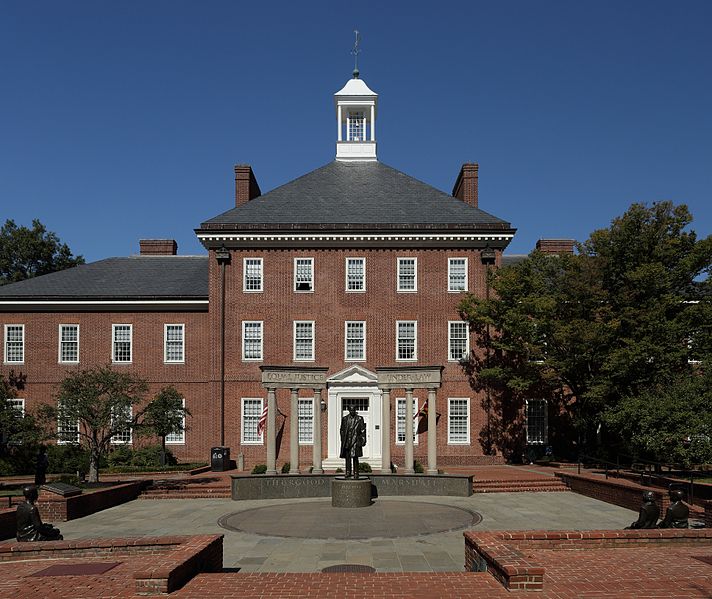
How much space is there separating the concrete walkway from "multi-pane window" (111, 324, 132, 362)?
13.0 meters

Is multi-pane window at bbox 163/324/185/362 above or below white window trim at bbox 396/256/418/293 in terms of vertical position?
below

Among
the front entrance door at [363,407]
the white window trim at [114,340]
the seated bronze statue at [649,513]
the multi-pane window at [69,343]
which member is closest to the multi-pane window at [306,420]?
the front entrance door at [363,407]

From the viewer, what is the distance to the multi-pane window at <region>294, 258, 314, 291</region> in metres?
33.0

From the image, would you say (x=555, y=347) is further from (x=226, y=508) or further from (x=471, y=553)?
(x=471, y=553)

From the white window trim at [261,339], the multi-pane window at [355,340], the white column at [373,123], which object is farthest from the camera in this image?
the white column at [373,123]

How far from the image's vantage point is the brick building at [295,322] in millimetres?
32094

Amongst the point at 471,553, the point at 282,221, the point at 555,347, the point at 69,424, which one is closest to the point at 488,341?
the point at 555,347

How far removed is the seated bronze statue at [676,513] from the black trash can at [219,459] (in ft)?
68.5

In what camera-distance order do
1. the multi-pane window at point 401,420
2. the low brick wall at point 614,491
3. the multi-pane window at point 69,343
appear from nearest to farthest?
the low brick wall at point 614,491 < the multi-pane window at point 401,420 < the multi-pane window at point 69,343

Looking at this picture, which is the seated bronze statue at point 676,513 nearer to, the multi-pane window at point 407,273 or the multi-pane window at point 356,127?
the multi-pane window at point 407,273

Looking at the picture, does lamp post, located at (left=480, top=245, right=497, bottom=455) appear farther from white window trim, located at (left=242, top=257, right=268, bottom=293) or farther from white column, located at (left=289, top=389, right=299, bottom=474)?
white column, located at (left=289, top=389, right=299, bottom=474)

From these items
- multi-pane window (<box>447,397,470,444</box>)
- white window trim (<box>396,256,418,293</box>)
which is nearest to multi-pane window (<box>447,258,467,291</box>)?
white window trim (<box>396,256,418,293</box>)

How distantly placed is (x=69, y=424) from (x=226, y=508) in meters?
6.59

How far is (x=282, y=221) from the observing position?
33.4 metres
